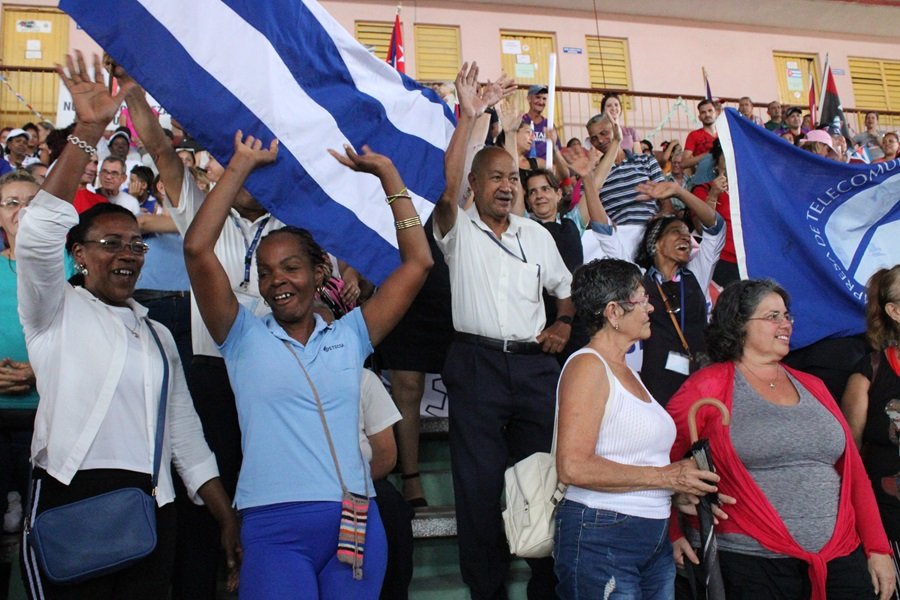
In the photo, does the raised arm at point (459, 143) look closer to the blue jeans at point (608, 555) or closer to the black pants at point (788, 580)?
the blue jeans at point (608, 555)

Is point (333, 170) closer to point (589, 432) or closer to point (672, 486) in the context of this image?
point (589, 432)

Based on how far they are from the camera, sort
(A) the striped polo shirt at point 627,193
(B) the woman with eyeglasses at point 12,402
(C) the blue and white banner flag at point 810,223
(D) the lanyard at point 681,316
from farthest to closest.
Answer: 1. (A) the striped polo shirt at point 627,193
2. (C) the blue and white banner flag at point 810,223
3. (D) the lanyard at point 681,316
4. (B) the woman with eyeglasses at point 12,402

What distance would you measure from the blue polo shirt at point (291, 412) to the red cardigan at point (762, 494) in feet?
4.38

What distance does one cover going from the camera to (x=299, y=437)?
248cm

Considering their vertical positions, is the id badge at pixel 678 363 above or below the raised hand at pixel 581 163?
below

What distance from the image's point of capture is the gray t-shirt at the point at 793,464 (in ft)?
10.1

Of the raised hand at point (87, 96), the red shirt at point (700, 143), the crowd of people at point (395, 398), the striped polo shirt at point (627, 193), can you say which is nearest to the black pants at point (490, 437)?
the crowd of people at point (395, 398)

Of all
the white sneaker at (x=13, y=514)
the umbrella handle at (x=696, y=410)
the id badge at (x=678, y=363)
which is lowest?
the white sneaker at (x=13, y=514)

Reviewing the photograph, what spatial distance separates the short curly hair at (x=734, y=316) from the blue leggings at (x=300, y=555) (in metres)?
1.73

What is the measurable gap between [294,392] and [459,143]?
1705mm

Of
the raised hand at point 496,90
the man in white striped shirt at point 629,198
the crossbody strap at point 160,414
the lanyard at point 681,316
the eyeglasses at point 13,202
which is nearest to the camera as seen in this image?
the crossbody strap at point 160,414

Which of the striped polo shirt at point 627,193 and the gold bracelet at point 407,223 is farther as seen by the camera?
the striped polo shirt at point 627,193

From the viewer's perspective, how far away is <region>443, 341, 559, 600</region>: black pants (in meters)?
3.54

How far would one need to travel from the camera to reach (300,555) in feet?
7.77
